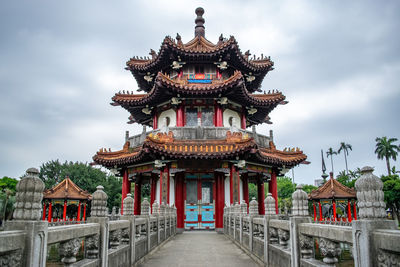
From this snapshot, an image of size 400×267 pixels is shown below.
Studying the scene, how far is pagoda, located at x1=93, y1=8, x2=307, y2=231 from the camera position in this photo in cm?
1592

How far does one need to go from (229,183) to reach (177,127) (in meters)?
4.15

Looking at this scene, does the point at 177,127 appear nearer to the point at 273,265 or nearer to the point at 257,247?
the point at 257,247

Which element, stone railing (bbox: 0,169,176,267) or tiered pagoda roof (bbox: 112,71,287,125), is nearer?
stone railing (bbox: 0,169,176,267)

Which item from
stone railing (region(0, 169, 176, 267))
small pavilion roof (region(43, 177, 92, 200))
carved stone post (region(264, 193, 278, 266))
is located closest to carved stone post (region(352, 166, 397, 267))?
stone railing (region(0, 169, 176, 267))

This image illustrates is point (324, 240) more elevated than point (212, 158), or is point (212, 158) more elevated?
point (212, 158)

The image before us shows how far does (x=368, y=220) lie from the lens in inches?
133

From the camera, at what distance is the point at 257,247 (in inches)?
331

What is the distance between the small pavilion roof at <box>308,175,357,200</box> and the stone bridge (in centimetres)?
1092

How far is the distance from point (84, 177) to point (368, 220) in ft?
152

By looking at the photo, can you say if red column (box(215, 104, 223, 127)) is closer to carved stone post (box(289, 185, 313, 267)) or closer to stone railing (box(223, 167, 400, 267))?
stone railing (box(223, 167, 400, 267))

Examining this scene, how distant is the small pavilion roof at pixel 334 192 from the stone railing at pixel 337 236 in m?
14.4

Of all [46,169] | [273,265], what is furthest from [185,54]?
[46,169]

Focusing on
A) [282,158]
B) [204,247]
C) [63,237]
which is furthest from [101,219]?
[282,158]

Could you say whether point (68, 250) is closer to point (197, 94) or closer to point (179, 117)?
point (197, 94)
